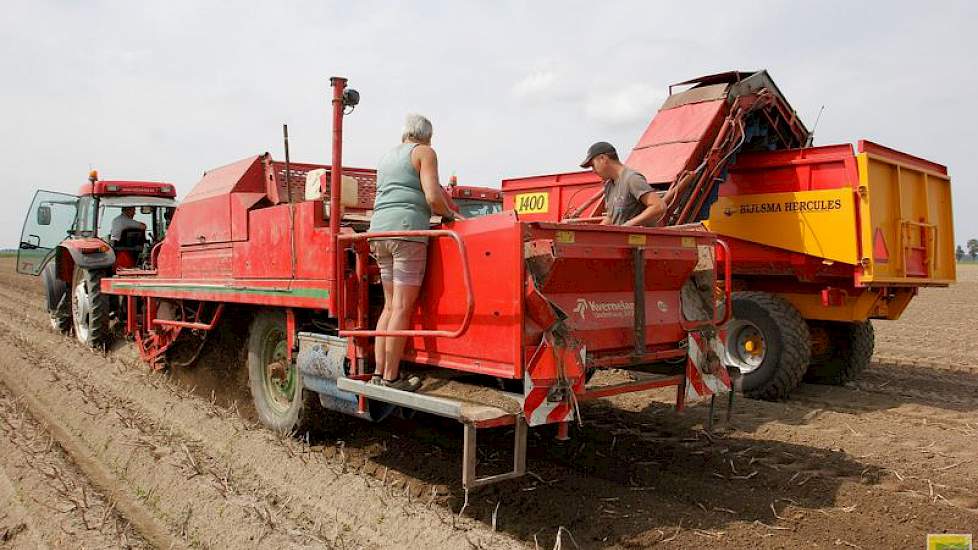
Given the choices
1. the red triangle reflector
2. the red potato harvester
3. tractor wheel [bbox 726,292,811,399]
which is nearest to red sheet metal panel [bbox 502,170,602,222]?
tractor wheel [bbox 726,292,811,399]

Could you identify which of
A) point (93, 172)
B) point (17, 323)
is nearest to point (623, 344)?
point (93, 172)

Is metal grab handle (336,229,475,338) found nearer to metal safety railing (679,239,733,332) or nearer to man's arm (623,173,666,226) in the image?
man's arm (623,173,666,226)

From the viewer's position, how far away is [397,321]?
4133 mm

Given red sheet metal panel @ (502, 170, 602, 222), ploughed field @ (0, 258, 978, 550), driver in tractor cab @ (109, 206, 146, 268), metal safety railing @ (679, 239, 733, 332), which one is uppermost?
red sheet metal panel @ (502, 170, 602, 222)

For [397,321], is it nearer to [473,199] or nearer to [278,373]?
[278,373]

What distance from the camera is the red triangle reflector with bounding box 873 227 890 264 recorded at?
6758 millimetres

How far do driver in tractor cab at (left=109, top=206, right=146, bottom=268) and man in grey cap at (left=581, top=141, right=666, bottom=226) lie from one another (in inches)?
306

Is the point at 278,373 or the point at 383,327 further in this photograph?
the point at 278,373

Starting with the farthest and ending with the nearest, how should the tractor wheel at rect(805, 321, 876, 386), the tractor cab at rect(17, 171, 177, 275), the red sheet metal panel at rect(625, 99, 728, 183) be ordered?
the tractor cab at rect(17, 171, 177, 275), the tractor wheel at rect(805, 321, 876, 386), the red sheet metal panel at rect(625, 99, 728, 183)

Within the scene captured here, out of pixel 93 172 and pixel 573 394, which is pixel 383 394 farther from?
pixel 93 172

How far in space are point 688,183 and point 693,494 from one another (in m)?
3.78

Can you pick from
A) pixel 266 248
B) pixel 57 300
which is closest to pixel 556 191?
pixel 266 248

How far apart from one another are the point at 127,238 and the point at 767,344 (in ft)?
28.7

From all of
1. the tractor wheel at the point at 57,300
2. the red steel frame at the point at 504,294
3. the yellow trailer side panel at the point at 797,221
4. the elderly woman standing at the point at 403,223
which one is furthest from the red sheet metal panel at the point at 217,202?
the tractor wheel at the point at 57,300
